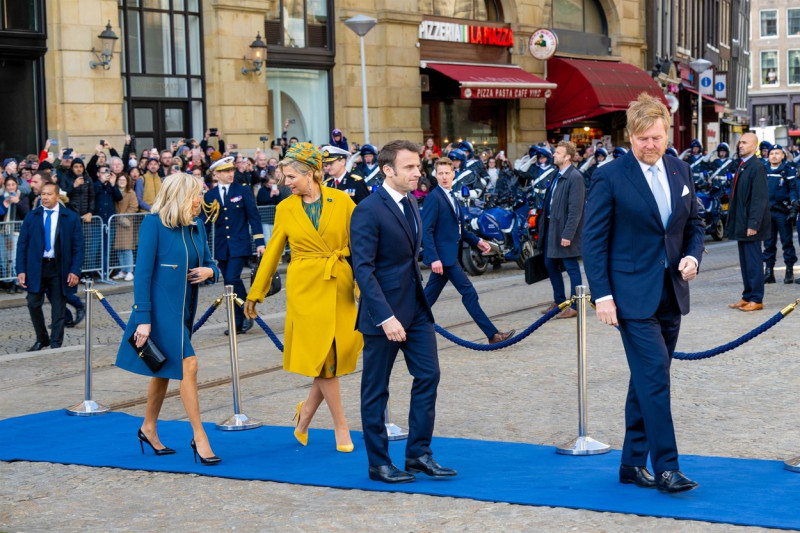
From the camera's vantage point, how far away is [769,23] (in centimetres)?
8144

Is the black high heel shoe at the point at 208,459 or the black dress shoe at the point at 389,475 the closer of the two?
the black dress shoe at the point at 389,475

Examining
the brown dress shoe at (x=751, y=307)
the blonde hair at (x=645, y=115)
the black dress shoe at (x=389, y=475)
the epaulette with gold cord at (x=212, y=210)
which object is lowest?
the black dress shoe at (x=389, y=475)

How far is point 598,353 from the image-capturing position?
10453 millimetres

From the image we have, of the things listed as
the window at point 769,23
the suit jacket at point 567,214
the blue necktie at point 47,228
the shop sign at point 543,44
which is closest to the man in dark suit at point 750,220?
the suit jacket at point 567,214

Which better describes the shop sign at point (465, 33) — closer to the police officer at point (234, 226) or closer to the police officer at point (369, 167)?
the police officer at point (369, 167)

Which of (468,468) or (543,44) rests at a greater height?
(543,44)

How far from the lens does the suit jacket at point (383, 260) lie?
626cm

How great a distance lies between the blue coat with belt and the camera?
7035mm

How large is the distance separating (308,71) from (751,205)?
15.4 m

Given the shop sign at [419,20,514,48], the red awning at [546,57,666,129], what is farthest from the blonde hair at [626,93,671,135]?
the red awning at [546,57,666,129]

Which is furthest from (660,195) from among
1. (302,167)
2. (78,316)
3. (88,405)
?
(78,316)

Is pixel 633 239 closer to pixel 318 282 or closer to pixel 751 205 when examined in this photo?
pixel 318 282

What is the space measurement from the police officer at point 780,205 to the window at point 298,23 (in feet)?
42.2

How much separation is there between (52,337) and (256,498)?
6571mm
